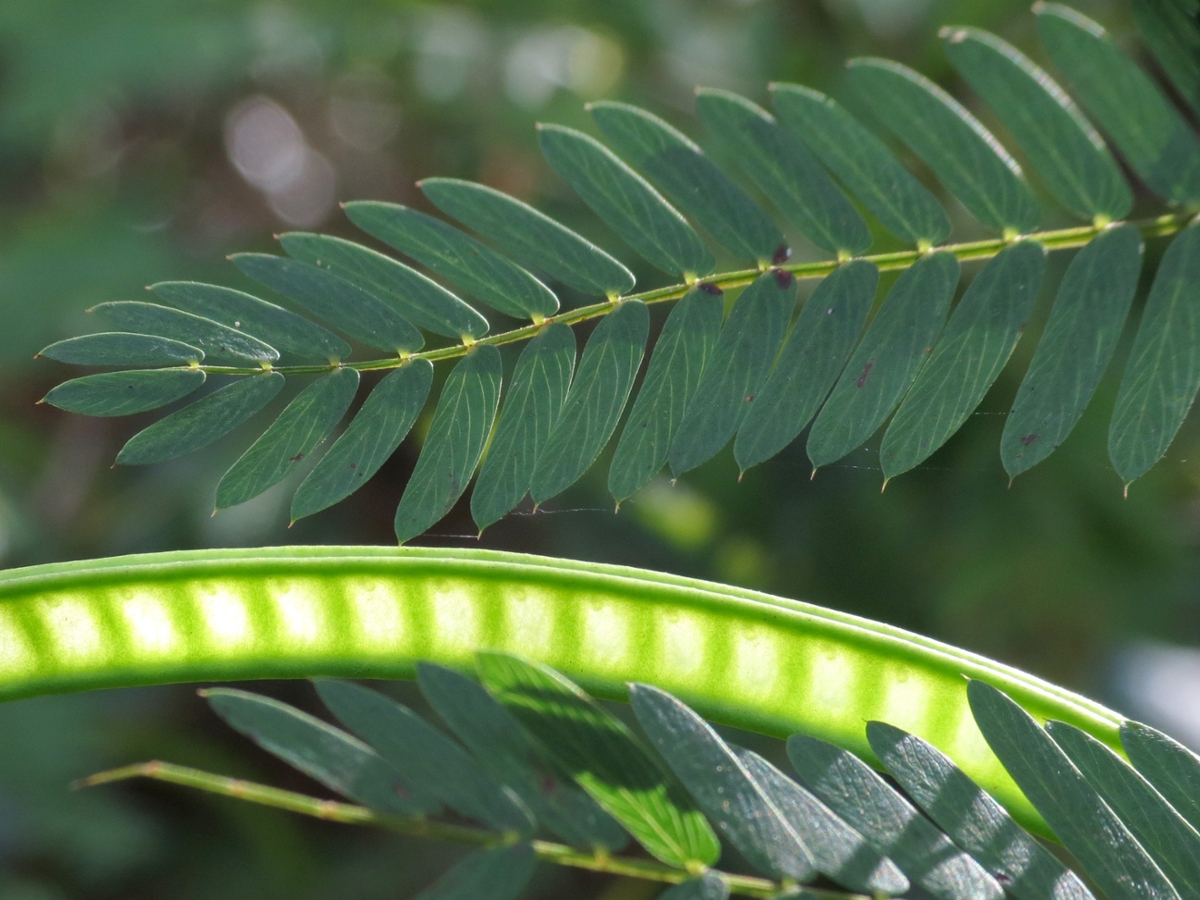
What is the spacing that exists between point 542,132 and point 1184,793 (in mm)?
475

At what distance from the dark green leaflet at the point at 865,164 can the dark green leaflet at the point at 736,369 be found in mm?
86

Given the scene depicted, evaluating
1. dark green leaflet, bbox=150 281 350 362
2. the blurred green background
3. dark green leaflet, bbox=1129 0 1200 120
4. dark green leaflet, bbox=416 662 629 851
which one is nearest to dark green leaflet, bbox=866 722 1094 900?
dark green leaflet, bbox=416 662 629 851

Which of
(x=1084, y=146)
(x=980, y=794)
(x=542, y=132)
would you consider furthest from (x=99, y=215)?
(x=980, y=794)

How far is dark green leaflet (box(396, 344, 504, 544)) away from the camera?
573 mm

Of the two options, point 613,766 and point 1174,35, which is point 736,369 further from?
point 1174,35

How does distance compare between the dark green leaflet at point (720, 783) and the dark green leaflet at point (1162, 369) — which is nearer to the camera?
the dark green leaflet at point (720, 783)

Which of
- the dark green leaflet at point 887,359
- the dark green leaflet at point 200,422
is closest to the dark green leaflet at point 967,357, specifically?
the dark green leaflet at point 887,359

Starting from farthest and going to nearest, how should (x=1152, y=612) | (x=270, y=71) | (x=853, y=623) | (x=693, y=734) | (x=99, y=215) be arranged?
1. (x=270, y=71)
2. (x=99, y=215)
3. (x=1152, y=612)
4. (x=853, y=623)
5. (x=693, y=734)

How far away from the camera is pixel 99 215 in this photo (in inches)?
81.4

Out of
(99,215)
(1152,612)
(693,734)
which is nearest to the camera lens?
(693,734)

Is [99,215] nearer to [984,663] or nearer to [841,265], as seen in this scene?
[841,265]

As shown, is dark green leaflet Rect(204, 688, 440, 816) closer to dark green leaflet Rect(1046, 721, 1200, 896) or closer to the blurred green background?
dark green leaflet Rect(1046, 721, 1200, 896)

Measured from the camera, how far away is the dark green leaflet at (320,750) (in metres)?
0.49

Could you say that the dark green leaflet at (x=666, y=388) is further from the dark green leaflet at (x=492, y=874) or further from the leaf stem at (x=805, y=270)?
the dark green leaflet at (x=492, y=874)
